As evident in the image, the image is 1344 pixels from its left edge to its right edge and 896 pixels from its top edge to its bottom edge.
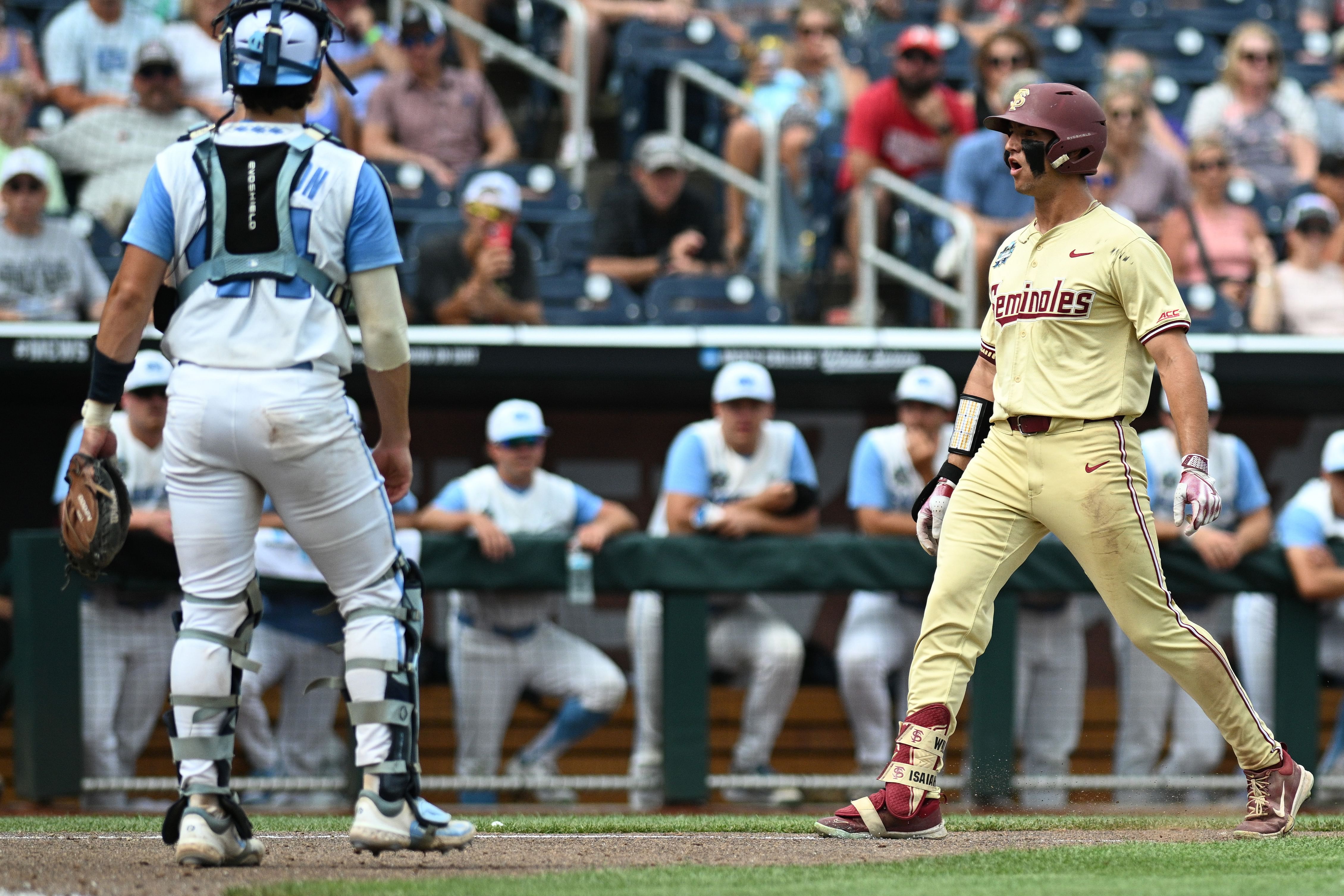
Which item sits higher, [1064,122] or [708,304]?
[1064,122]

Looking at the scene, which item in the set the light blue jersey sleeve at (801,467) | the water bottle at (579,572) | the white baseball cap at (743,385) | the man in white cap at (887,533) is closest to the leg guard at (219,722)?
the water bottle at (579,572)

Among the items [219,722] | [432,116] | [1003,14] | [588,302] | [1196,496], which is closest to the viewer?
[219,722]

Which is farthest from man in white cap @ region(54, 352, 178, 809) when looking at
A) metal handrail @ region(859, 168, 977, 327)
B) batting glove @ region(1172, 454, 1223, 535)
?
batting glove @ region(1172, 454, 1223, 535)

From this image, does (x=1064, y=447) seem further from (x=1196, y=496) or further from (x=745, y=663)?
(x=745, y=663)

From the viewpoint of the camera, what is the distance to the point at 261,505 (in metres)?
3.66

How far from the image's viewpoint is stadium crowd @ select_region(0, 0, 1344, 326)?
773 centimetres

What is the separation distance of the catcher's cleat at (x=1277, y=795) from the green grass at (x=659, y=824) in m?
0.28

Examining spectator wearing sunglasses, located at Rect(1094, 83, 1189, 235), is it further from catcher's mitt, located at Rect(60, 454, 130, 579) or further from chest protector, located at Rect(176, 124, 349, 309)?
catcher's mitt, located at Rect(60, 454, 130, 579)

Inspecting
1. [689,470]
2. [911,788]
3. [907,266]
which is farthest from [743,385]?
[911,788]

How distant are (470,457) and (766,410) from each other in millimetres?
1891

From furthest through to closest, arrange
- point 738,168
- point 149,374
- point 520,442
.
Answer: point 738,168, point 520,442, point 149,374

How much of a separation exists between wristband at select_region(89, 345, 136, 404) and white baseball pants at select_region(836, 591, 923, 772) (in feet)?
12.1

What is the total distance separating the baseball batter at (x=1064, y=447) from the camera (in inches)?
162

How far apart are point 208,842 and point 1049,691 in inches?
156
